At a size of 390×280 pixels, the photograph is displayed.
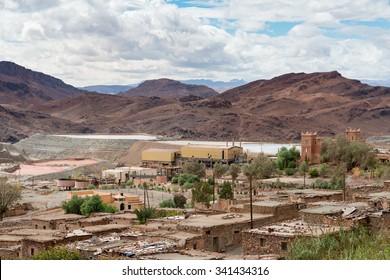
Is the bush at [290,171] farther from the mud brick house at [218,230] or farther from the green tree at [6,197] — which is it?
the mud brick house at [218,230]

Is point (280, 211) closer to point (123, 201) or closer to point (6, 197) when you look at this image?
point (123, 201)

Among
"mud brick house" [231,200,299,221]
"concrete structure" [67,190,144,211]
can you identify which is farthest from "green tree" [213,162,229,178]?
"mud brick house" [231,200,299,221]

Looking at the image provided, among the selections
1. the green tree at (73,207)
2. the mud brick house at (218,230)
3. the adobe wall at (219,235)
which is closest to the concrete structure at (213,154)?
the green tree at (73,207)

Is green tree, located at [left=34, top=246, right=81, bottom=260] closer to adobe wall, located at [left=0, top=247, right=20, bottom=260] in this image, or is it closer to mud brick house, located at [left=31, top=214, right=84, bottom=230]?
adobe wall, located at [left=0, top=247, right=20, bottom=260]

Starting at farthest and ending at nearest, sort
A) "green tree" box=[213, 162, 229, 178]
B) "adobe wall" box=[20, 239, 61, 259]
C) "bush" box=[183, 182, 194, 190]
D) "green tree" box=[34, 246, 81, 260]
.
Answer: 1. "green tree" box=[213, 162, 229, 178]
2. "bush" box=[183, 182, 194, 190]
3. "adobe wall" box=[20, 239, 61, 259]
4. "green tree" box=[34, 246, 81, 260]

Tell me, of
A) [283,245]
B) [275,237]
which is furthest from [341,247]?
[275,237]
